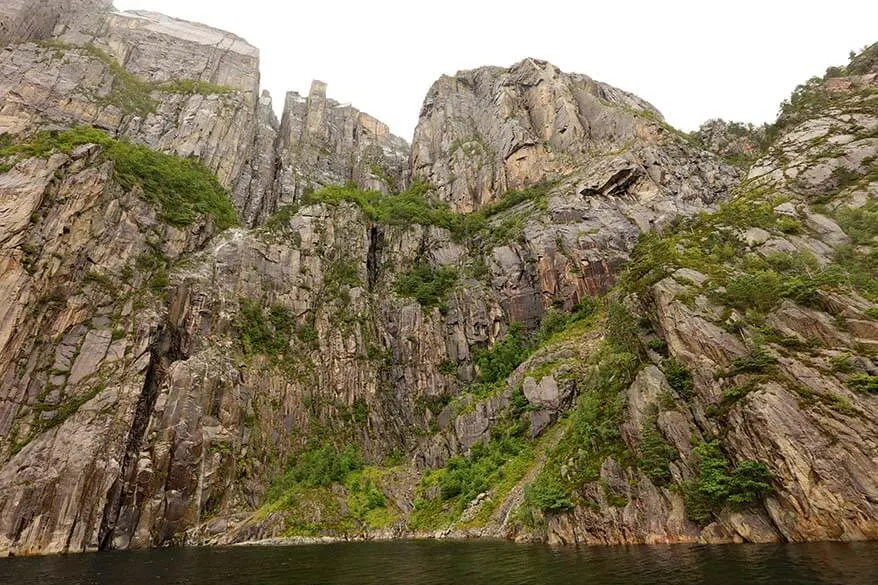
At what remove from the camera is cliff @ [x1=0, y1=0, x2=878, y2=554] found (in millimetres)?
34812

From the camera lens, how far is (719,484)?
31172mm

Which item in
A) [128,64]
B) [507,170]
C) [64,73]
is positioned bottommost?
[507,170]

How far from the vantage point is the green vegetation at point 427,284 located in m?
84.5

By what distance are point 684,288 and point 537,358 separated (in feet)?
83.3

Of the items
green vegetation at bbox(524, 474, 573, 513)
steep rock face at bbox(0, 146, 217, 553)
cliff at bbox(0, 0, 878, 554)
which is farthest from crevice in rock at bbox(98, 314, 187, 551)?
green vegetation at bbox(524, 474, 573, 513)

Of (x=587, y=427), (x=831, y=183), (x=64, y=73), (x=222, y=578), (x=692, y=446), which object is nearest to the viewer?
(x=222, y=578)

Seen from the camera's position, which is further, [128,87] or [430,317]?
[128,87]

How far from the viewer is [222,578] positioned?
27.8 meters

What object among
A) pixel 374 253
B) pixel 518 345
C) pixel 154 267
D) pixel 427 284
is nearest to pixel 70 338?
pixel 154 267

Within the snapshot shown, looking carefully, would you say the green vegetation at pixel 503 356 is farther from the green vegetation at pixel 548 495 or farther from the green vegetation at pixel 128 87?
the green vegetation at pixel 128 87

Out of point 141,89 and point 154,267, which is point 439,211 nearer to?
point 154,267

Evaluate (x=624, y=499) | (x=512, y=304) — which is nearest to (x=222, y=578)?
(x=624, y=499)

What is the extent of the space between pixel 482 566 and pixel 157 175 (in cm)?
8215

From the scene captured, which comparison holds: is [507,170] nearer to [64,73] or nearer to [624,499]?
[624,499]
